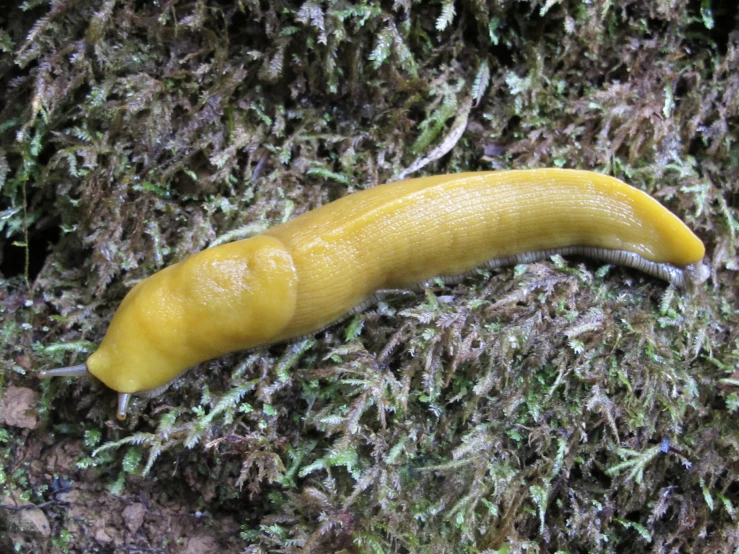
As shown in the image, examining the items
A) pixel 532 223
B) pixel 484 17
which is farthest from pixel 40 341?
pixel 484 17

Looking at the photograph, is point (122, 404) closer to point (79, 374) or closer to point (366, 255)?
point (79, 374)

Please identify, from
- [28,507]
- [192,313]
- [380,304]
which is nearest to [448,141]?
[380,304]

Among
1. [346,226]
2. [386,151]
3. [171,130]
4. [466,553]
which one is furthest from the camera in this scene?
[386,151]

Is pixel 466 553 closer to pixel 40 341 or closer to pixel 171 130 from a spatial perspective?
pixel 40 341

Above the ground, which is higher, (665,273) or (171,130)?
(171,130)

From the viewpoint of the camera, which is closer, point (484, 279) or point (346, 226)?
point (346, 226)

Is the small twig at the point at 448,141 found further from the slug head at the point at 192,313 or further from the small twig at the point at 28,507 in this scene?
the small twig at the point at 28,507

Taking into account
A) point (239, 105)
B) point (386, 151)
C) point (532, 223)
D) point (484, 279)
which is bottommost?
point (484, 279)

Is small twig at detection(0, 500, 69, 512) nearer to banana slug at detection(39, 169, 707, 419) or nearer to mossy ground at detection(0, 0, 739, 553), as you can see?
mossy ground at detection(0, 0, 739, 553)
